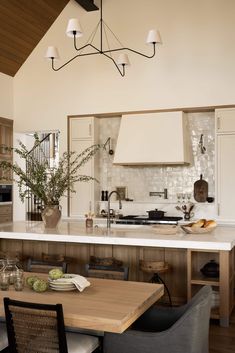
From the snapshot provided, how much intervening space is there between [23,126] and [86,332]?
5.61 meters

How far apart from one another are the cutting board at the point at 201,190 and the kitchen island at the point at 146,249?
7.43 feet

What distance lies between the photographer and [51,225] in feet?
16.0

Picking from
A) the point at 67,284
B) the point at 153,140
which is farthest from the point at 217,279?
the point at 153,140

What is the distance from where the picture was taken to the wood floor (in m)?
3.57

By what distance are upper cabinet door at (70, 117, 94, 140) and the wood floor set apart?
4.15 m

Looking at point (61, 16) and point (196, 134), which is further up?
point (61, 16)

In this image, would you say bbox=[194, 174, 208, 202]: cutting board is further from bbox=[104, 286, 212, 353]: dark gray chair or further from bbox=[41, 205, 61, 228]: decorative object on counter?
bbox=[104, 286, 212, 353]: dark gray chair

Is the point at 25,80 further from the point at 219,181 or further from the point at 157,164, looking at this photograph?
the point at 219,181

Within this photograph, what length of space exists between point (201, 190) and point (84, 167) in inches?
77.8

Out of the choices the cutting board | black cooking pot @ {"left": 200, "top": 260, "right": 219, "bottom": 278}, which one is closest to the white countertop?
black cooking pot @ {"left": 200, "top": 260, "right": 219, "bottom": 278}

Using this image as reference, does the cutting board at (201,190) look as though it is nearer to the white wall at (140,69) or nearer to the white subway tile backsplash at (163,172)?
the white subway tile backsplash at (163,172)

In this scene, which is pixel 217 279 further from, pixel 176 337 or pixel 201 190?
pixel 201 190

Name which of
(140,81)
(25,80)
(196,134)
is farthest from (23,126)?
(196,134)

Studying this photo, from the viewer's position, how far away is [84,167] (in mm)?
7473
